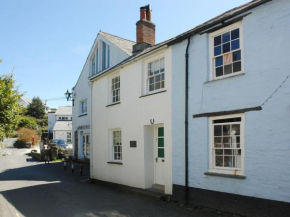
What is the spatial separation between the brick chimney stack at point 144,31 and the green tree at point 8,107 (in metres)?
6.96

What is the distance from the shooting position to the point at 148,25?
15.3 metres

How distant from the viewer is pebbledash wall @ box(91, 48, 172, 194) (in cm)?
1012

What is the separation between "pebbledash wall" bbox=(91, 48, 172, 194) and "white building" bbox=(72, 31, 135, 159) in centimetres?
355

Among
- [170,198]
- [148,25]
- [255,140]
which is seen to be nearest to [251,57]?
[255,140]

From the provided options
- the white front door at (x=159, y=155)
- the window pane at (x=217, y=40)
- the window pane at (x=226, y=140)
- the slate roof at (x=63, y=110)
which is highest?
the slate roof at (x=63, y=110)

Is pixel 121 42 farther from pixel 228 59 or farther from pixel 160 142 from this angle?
pixel 228 59

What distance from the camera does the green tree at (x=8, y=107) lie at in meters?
9.48

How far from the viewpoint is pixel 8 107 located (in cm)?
961

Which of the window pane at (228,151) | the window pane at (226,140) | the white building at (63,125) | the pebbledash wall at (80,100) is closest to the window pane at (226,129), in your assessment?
the window pane at (226,140)

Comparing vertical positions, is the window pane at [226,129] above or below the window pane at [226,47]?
below

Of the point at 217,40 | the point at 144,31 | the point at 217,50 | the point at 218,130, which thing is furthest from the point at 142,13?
the point at 218,130

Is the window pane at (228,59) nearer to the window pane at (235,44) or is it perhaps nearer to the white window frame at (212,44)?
the window pane at (235,44)

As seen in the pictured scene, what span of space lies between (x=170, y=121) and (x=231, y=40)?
3.40 meters

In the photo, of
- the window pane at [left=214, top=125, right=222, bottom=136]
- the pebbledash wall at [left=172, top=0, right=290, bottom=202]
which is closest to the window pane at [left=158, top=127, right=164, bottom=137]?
the pebbledash wall at [left=172, top=0, right=290, bottom=202]
